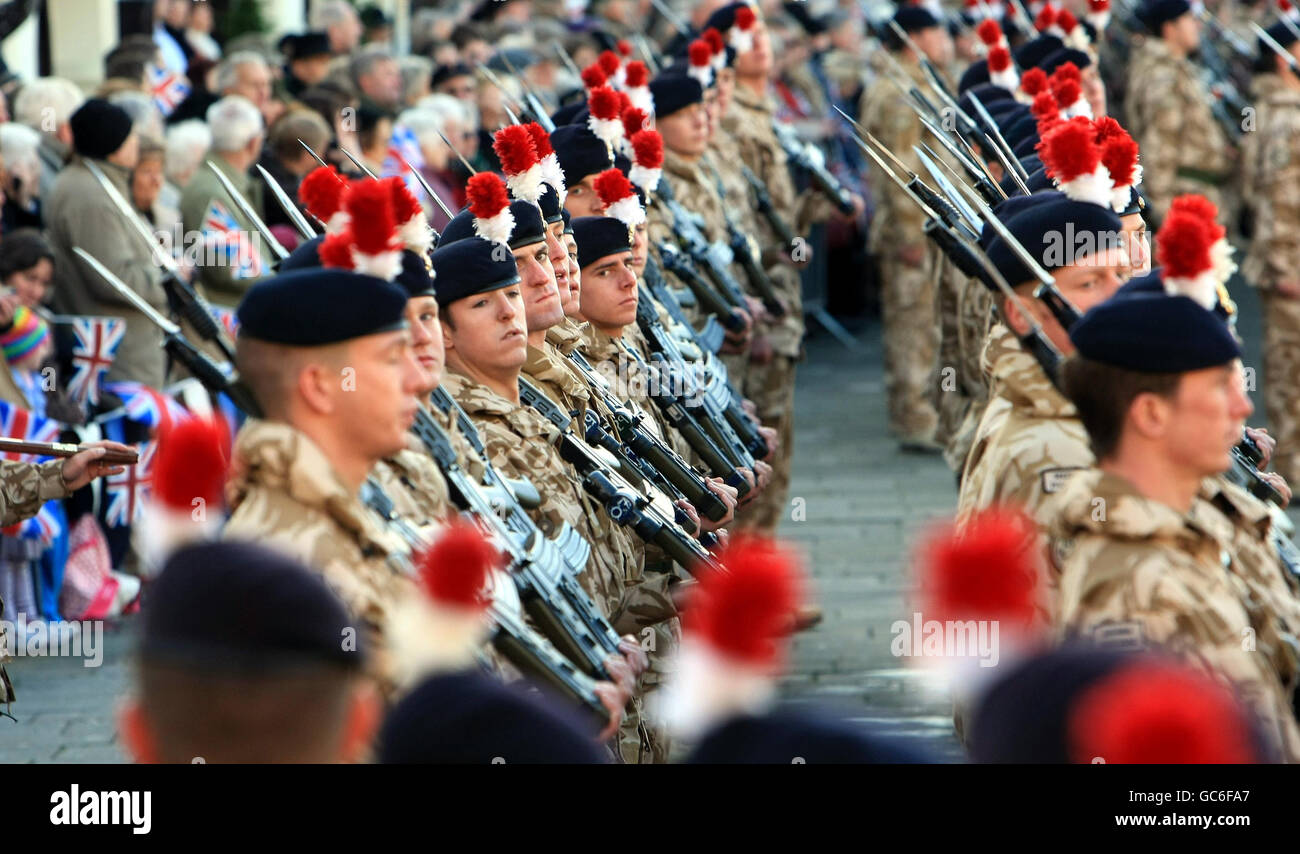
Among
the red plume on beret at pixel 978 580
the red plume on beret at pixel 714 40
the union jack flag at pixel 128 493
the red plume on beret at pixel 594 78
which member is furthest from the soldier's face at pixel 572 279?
the red plume on beret at pixel 714 40

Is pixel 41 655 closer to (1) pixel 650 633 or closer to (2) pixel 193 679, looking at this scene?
(1) pixel 650 633

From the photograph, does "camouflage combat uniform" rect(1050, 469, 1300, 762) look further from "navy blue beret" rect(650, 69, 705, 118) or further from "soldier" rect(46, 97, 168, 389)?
"navy blue beret" rect(650, 69, 705, 118)

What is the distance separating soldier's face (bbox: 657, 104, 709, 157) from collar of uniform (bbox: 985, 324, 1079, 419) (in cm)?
470

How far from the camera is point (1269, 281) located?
34.6 ft

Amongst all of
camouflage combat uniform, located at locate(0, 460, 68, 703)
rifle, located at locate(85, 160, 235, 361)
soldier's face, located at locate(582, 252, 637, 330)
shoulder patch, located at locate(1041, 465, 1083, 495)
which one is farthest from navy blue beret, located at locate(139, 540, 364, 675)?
soldier's face, located at locate(582, 252, 637, 330)

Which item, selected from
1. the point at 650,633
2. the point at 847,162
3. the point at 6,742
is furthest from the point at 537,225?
the point at 847,162

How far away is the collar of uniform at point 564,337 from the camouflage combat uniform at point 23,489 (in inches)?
53.5

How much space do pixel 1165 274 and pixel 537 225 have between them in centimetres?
209

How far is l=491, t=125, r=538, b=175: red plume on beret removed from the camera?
5.65 m

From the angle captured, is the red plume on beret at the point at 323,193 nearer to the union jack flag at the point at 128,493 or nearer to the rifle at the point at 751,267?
the union jack flag at the point at 128,493

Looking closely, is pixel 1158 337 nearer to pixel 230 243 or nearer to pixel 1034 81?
pixel 1034 81

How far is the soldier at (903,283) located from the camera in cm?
1158

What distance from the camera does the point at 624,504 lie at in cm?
506

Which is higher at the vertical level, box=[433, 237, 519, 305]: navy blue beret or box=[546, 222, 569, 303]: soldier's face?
box=[546, 222, 569, 303]: soldier's face
